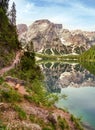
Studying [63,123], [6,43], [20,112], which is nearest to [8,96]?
[20,112]

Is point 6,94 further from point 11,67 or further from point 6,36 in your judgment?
point 6,36

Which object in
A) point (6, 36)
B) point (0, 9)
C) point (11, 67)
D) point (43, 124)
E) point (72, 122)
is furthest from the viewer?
point (0, 9)

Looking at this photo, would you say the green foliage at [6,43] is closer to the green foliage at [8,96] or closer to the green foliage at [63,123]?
the green foliage at [8,96]

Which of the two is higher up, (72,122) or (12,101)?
(12,101)

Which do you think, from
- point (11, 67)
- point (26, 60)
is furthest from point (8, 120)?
point (26, 60)

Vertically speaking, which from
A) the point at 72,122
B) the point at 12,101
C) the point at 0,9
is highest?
the point at 0,9

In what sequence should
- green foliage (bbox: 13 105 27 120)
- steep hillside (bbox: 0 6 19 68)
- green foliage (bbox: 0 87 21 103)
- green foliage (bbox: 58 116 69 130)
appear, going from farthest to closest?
steep hillside (bbox: 0 6 19 68)
green foliage (bbox: 0 87 21 103)
green foliage (bbox: 58 116 69 130)
green foliage (bbox: 13 105 27 120)

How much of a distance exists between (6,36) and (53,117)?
221 feet

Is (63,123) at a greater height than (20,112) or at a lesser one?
lesser

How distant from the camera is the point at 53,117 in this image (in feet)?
Result: 127

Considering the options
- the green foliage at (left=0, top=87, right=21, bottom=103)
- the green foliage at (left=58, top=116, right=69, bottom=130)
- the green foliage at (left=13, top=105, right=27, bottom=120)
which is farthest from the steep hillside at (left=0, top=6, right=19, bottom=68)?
the green foliage at (left=13, top=105, right=27, bottom=120)

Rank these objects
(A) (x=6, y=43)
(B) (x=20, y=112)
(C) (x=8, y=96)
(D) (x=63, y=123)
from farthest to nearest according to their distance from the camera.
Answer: (A) (x=6, y=43)
(C) (x=8, y=96)
(D) (x=63, y=123)
(B) (x=20, y=112)

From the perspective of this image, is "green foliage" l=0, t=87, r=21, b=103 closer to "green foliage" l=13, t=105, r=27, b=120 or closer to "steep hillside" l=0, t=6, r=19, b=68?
"green foliage" l=13, t=105, r=27, b=120

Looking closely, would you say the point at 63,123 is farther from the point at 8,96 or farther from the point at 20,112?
the point at 8,96
